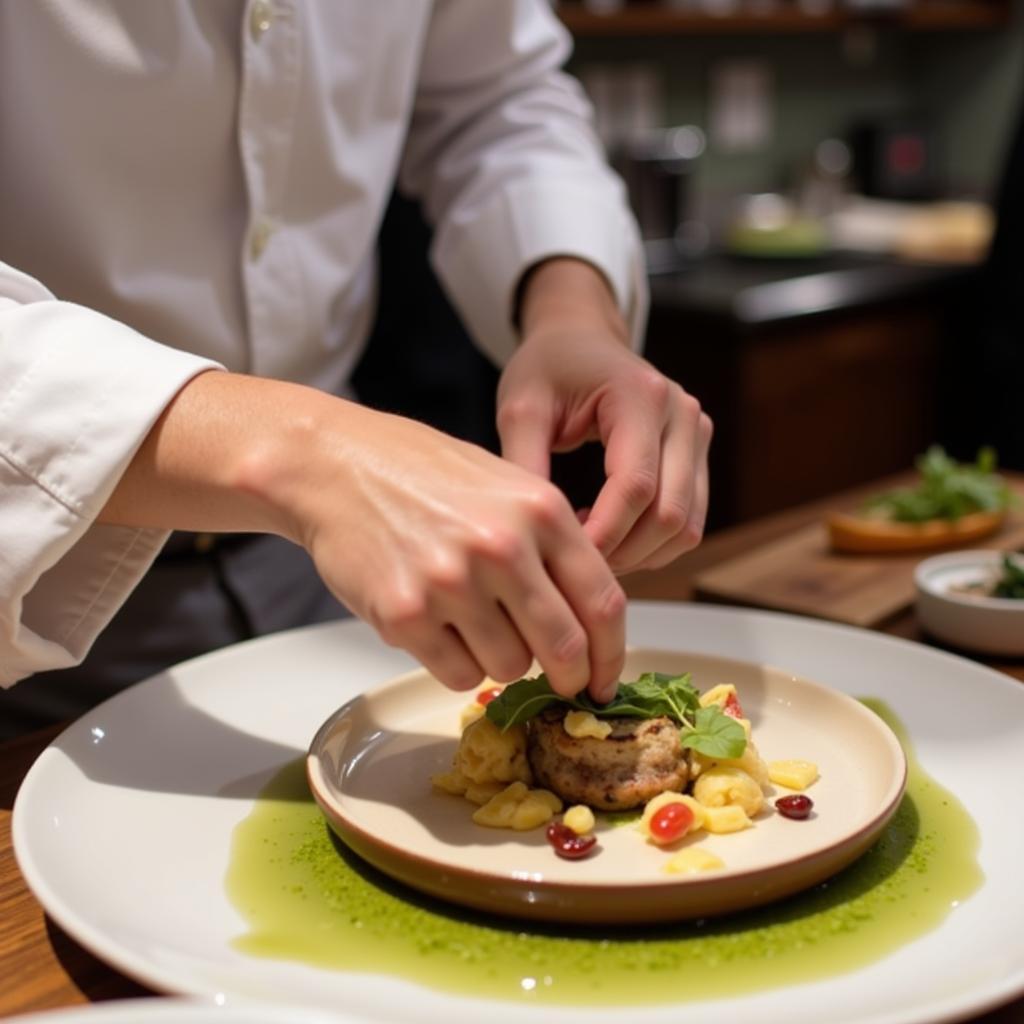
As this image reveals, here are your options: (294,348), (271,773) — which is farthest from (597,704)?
(294,348)

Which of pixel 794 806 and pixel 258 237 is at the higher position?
pixel 258 237

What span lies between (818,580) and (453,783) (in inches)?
26.2

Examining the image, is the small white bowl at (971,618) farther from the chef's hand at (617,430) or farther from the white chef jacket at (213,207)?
the white chef jacket at (213,207)

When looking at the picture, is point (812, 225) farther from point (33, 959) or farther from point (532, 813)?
point (33, 959)

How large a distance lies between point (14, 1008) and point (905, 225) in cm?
352

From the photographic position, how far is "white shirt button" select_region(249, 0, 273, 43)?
1.19 metres

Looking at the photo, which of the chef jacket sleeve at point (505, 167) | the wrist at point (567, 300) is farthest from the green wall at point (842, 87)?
the wrist at point (567, 300)

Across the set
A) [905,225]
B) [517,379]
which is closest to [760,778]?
[517,379]

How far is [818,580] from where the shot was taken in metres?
1.45

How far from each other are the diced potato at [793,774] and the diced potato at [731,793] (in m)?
0.03

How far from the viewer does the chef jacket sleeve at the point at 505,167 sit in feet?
4.70

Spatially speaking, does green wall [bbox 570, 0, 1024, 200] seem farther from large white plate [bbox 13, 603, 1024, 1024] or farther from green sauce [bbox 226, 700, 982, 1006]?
green sauce [bbox 226, 700, 982, 1006]

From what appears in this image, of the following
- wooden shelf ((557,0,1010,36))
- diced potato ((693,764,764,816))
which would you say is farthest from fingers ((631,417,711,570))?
wooden shelf ((557,0,1010,36))

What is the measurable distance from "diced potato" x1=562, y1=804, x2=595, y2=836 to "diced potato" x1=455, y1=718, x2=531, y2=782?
67mm
